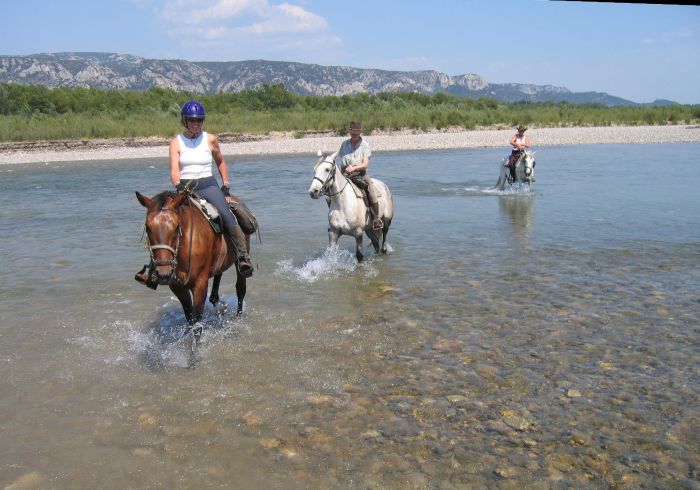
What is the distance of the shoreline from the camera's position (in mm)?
37938

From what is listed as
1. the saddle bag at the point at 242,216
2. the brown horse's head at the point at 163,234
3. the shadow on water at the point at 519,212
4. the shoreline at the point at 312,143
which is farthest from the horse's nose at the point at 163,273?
the shoreline at the point at 312,143

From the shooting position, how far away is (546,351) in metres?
6.28

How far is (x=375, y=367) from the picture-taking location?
6051 millimetres

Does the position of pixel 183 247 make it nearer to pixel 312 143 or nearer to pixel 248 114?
pixel 312 143

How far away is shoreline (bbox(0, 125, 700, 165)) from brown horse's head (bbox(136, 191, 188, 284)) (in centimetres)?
3170

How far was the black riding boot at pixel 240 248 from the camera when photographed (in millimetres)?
6922

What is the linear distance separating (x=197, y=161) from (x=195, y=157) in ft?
0.17

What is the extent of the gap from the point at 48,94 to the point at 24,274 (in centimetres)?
5211

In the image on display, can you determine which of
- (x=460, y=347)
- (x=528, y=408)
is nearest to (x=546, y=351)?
(x=460, y=347)

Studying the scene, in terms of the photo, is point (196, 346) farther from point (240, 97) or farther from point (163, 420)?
point (240, 97)

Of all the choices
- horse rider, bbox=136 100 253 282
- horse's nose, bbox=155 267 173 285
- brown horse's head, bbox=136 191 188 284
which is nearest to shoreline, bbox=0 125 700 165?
horse rider, bbox=136 100 253 282

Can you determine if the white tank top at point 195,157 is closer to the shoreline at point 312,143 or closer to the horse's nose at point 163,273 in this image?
the horse's nose at point 163,273

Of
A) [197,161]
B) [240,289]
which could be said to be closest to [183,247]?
[197,161]

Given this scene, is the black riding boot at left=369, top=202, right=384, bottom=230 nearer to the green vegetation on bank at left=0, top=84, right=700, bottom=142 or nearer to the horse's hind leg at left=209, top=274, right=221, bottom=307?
the horse's hind leg at left=209, top=274, right=221, bottom=307
